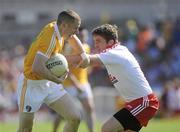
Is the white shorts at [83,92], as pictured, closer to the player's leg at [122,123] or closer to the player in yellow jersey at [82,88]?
the player in yellow jersey at [82,88]

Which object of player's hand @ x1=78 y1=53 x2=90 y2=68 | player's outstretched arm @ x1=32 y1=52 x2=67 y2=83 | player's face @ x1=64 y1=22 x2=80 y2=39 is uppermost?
player's face @ x1=64 y1=22 x2=80 y2=39

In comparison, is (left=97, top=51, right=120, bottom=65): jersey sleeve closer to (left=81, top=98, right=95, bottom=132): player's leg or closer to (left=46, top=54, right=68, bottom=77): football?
(left=46, top=54, right=68, bottom=77): football

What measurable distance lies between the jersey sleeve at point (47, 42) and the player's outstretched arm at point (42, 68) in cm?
11

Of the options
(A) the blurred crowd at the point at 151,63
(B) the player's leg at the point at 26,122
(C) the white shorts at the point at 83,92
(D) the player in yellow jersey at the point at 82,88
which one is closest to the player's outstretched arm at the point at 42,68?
(B) the player's leg at the point at 26,122

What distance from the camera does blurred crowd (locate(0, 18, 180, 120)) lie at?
2716cm

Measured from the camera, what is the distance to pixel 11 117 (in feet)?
88.5

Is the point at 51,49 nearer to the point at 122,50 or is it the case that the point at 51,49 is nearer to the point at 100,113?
the point at 122,50

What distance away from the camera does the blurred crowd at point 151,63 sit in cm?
2716

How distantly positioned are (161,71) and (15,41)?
937 cm

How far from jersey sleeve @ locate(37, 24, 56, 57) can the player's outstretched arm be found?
0.35ft

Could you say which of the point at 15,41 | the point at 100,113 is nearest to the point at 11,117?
the point at 100,113

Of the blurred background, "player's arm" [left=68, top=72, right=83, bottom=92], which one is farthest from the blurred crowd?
"player's arm" [left=68, top=72, right=83, bottom=92]

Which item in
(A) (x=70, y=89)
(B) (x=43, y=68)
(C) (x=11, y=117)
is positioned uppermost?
(B) (x=43, y=68)

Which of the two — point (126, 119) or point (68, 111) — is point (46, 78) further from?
point (126, 119)
